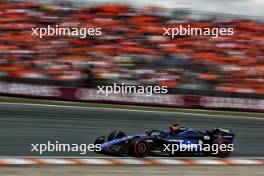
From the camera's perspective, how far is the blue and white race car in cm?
710

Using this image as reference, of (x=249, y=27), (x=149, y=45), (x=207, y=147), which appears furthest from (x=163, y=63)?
(x=207, y=147)

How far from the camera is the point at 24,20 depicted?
15.8m

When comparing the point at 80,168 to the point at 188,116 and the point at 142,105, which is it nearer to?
the point at 188,116

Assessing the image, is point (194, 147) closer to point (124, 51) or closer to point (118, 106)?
point (118, 106)

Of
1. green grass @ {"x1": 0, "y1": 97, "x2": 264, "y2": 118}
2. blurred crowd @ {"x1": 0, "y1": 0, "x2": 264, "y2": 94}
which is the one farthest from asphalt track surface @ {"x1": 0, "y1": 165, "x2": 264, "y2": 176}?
blurred crowd @ {"x1": 0, "y1": 0, "x2": 264, "y2": 94}

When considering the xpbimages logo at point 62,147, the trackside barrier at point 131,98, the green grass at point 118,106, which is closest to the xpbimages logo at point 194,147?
the xpbimages logo at point 62,147

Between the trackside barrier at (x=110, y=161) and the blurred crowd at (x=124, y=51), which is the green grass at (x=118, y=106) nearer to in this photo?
the blurred crowd at (x=124, y=51)

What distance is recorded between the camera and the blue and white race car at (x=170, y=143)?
7098mm

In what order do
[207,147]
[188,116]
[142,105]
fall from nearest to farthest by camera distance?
[207,147] < [188,116] < [142,105]

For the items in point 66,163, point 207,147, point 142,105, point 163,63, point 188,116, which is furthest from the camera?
point 163,63

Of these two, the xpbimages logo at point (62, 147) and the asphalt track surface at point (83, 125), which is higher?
the asphalt track surface at point (83, 125)

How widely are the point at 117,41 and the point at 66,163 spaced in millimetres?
9782

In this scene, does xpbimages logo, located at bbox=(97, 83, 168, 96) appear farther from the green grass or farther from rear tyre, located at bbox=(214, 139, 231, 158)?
rear tyre, located at bbox=(214, 139, 231, 158)

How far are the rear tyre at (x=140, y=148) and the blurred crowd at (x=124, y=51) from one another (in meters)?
6.84
